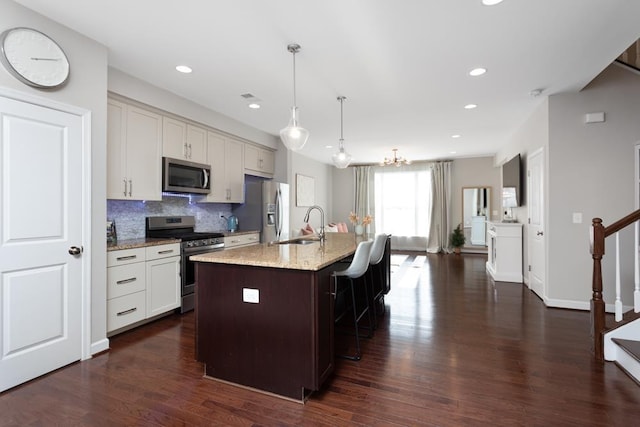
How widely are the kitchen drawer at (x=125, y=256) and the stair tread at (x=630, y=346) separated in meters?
4.27

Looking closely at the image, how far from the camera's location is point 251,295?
2148 millimetres

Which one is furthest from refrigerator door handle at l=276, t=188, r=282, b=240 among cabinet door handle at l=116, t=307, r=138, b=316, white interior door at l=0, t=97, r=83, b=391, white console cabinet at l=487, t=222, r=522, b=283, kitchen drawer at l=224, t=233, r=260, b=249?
white console cabinet at l=487, t=222, r=522, b=283

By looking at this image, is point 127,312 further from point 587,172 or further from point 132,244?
point 587,172

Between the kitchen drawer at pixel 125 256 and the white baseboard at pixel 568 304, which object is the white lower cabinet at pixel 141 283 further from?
the white baseboard at pixel 568 304

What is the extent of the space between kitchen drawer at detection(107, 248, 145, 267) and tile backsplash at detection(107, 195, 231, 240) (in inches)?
22.0

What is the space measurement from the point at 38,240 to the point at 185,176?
1.90m

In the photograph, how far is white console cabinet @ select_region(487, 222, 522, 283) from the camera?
5145 mm

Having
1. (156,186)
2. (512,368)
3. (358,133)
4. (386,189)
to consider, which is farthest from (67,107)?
(386,189)

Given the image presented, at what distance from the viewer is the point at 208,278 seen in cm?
229

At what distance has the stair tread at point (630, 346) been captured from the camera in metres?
2.26

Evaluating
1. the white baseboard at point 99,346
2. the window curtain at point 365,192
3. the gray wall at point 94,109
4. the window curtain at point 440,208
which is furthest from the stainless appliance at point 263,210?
the window curtain at point 440,208

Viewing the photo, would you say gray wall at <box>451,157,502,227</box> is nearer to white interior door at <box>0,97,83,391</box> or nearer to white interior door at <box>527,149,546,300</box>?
white interior door at <box>527,149,546,300</box>

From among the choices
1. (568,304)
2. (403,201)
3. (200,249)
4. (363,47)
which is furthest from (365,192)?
(363,47)

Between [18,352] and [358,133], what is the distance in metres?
5.27
